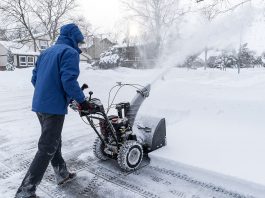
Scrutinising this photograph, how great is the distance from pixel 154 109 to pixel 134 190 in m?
4.33

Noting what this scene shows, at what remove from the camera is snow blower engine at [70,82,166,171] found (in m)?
3.85

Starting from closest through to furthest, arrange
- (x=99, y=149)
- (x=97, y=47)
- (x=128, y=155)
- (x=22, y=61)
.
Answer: (x=128, y=155) → (x=99, y=149) → (x=22, y=61) → (x=97, y=47)

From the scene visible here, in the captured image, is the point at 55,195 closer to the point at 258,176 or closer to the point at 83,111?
the point at 83,111

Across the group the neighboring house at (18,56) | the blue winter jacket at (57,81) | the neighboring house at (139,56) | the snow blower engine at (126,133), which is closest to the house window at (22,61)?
the neighboring house at (18,56)

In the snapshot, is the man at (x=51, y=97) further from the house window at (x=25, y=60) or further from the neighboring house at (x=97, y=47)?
the neighboring house at (x=97, y=47)

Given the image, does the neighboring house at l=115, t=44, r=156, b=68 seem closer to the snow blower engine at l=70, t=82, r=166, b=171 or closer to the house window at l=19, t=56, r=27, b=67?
the house window at l=19, t=56, r=27, b=67

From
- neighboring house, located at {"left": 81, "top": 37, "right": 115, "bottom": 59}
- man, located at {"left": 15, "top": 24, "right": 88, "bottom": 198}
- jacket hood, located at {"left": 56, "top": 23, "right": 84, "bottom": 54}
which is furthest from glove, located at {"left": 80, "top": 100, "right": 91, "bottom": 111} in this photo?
neighboring house, located at {"left": 81, "top": 37, "right": 115, "bottom": 59}

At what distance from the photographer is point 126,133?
4.11 meters

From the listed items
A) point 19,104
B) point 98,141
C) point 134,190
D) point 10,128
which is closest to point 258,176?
point 134,190

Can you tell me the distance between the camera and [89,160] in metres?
4.46

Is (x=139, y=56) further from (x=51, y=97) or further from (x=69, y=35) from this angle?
(x=51, y=97)

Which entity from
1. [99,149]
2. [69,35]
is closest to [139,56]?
[99,149]

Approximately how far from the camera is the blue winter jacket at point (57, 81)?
3.13m

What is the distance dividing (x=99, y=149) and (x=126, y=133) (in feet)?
1.74
